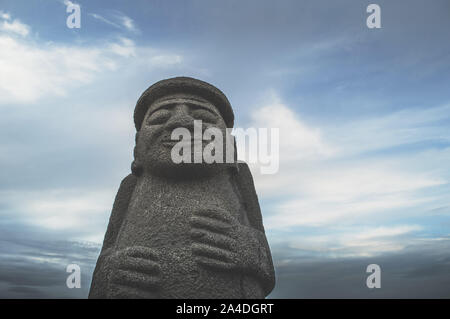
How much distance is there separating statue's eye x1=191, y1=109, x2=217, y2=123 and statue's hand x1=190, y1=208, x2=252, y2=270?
1.49 m

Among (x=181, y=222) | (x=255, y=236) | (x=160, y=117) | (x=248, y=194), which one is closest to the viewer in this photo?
(x=181, y=222)

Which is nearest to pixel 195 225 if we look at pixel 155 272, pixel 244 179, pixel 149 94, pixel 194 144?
pixel 155 272

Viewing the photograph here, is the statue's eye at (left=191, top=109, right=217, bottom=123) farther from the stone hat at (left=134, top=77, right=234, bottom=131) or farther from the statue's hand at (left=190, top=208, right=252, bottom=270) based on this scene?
the statue's hand at (left=190, top=208, right=252, bottom=270)

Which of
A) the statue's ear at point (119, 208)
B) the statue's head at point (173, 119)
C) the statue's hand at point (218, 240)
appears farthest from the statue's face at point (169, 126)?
the statue's hand at point (218, 240)

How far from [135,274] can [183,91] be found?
112 inches

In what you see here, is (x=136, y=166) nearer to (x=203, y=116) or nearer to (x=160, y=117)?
(x=160, y=117)

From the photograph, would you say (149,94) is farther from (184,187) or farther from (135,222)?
(135,222)

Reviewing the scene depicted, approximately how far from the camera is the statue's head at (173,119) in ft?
15.8

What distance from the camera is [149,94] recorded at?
5645mm

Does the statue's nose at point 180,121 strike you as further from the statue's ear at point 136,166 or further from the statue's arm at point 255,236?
the statue's arm at point 255,236

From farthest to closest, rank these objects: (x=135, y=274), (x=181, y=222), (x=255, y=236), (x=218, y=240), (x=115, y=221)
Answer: (x=115, y=221)
(x=255, y=236)
(x=181, y=222)
(x=218, y=240)
(x=135, y=274)

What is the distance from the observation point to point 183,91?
552 cm

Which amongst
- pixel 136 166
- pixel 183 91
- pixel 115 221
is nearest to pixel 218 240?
pixel 136 166
